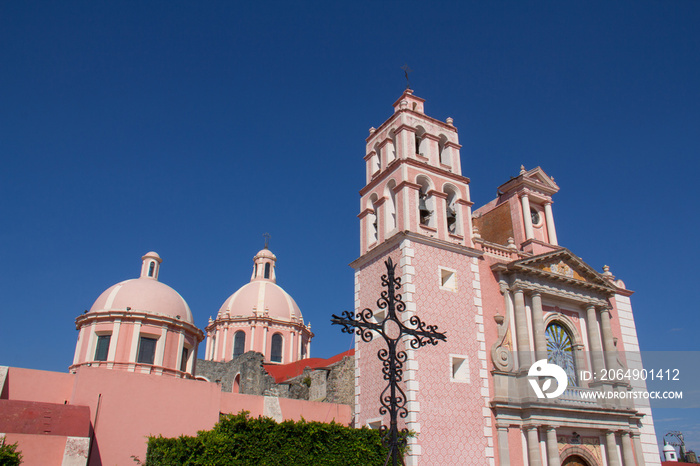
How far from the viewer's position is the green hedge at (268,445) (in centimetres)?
1139

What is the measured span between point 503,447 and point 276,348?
26.9 m

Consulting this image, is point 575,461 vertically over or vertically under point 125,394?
under

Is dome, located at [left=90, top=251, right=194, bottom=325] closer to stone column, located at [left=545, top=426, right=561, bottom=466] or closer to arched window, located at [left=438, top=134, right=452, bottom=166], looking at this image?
arched window, located at [left=438, top=134, right=452, bottom=166]

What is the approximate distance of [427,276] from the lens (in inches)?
622

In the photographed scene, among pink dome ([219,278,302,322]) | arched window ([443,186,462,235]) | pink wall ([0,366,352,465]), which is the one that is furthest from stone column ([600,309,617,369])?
pink dome ([219,278,302,322])

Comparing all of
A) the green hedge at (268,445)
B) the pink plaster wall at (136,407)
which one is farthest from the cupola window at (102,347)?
the green hedge at (268,445)

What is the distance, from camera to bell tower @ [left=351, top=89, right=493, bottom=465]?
563 inches

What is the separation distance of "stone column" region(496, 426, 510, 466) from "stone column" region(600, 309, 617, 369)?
506 centimetres

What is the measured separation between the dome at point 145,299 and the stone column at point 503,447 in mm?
15434

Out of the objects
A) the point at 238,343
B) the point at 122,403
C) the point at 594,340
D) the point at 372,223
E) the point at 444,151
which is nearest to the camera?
the point at 122,403

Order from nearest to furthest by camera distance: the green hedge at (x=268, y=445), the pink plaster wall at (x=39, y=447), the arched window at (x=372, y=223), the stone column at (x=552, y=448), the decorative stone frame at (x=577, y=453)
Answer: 1. the green hedge at (x=268, y=445)
2. the pink plaster wall at (x=39, y=447)
3. the stone column at (x=552, y=448)
4. the decorative stone frame at (x=577, y=453)
5. the arched window at (x=372, y=223)

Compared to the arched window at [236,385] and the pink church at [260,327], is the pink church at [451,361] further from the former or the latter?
the pink church at [260,327]

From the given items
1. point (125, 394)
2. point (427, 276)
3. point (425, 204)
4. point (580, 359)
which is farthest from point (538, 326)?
point (125, 394)

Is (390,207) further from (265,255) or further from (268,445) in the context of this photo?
(265,255)
